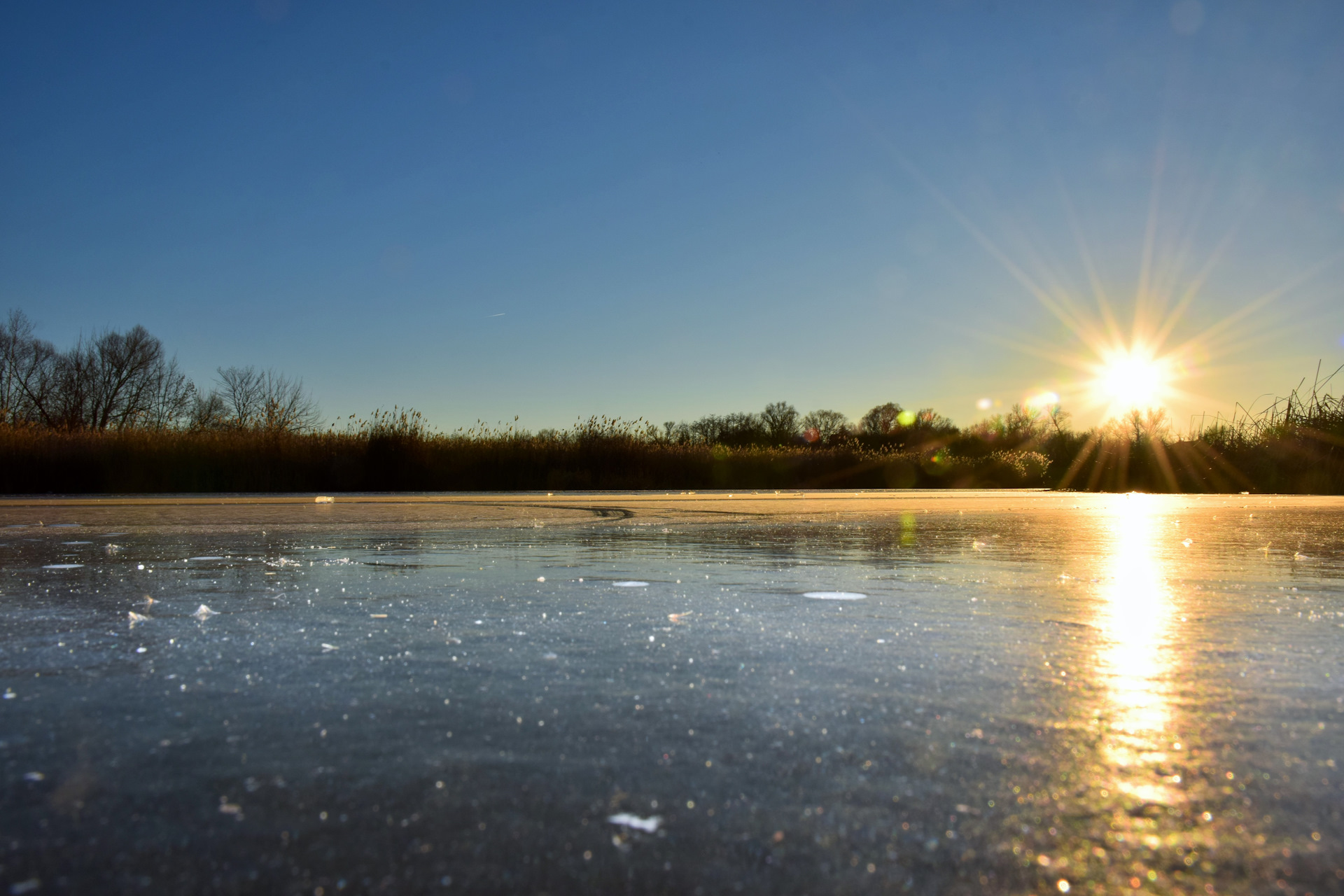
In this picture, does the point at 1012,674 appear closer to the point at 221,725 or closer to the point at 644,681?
the point at 644,681

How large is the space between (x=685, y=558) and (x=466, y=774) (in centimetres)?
289

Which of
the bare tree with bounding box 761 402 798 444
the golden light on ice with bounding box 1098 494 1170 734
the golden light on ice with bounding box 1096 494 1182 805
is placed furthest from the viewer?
the bare tree with bounding box 761 402 798 444

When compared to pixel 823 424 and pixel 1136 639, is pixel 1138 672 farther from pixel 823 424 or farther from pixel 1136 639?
pixel 823 424

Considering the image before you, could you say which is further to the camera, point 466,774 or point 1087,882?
point 466,774

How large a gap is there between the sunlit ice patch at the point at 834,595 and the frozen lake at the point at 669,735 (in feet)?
0.06

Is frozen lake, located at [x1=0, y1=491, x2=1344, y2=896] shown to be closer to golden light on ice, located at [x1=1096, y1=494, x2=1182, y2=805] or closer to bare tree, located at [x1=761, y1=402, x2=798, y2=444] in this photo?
golden light on ice, located at [x1=1096, y1=494, x2=1182, y2=805]

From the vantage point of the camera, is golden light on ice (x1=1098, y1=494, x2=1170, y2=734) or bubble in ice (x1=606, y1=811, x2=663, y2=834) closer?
bubble in ice (x1=606, y1=811, x2=663, y2=834)

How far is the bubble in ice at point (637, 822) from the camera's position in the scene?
1.03 meters

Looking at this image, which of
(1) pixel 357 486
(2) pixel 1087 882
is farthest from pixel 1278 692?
(1) pixel 357 486

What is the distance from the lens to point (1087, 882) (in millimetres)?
924

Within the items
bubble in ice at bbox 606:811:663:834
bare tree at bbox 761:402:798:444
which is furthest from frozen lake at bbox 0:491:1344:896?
bare tree at bbox 761:402:798:444

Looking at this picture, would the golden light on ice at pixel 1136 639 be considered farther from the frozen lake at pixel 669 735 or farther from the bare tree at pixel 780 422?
the bare tree at pixel 780 422

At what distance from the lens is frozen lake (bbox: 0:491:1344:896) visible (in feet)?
3.15

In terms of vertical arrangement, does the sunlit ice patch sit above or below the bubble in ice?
above
